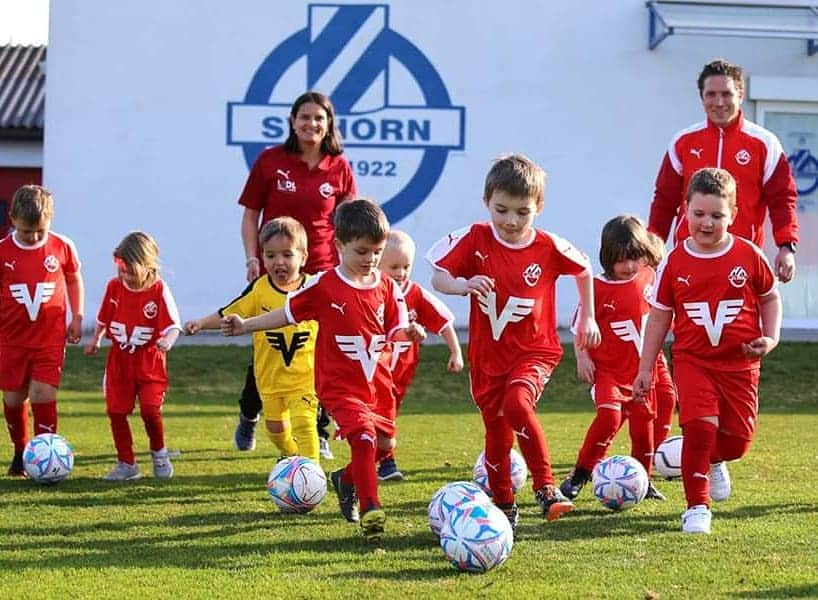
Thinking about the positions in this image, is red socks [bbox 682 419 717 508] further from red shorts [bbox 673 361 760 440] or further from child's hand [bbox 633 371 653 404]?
child's hand [bbox 633 371 653 404]

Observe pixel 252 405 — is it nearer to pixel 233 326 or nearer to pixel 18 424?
pixel 18 424

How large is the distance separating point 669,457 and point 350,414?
7.45 ft

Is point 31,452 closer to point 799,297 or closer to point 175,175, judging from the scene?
point 175,175

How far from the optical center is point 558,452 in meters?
9.63

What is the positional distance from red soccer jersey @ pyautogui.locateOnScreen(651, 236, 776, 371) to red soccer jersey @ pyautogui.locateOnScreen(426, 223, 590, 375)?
565 mm

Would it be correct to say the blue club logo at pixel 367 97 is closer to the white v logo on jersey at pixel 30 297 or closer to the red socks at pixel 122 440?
the white v logo on jersey at pixel 30 297

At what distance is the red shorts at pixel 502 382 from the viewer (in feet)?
20.6

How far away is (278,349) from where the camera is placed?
7.78m

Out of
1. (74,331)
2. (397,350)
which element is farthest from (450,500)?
(74,331)

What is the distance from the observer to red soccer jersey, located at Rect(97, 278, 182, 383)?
821 centimetres

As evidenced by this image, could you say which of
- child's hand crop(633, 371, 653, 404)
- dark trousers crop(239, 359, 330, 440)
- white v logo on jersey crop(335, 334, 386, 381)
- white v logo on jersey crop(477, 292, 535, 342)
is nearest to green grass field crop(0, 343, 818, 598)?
dark trousers crop(239, 359, 330, 440)

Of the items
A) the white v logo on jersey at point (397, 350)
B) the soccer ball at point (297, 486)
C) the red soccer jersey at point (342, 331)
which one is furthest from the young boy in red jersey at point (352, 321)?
the white v logo on jersey at point (397, 350)

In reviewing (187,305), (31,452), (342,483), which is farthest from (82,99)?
(342,483)

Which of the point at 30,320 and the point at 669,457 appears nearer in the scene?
the point at 669,457
